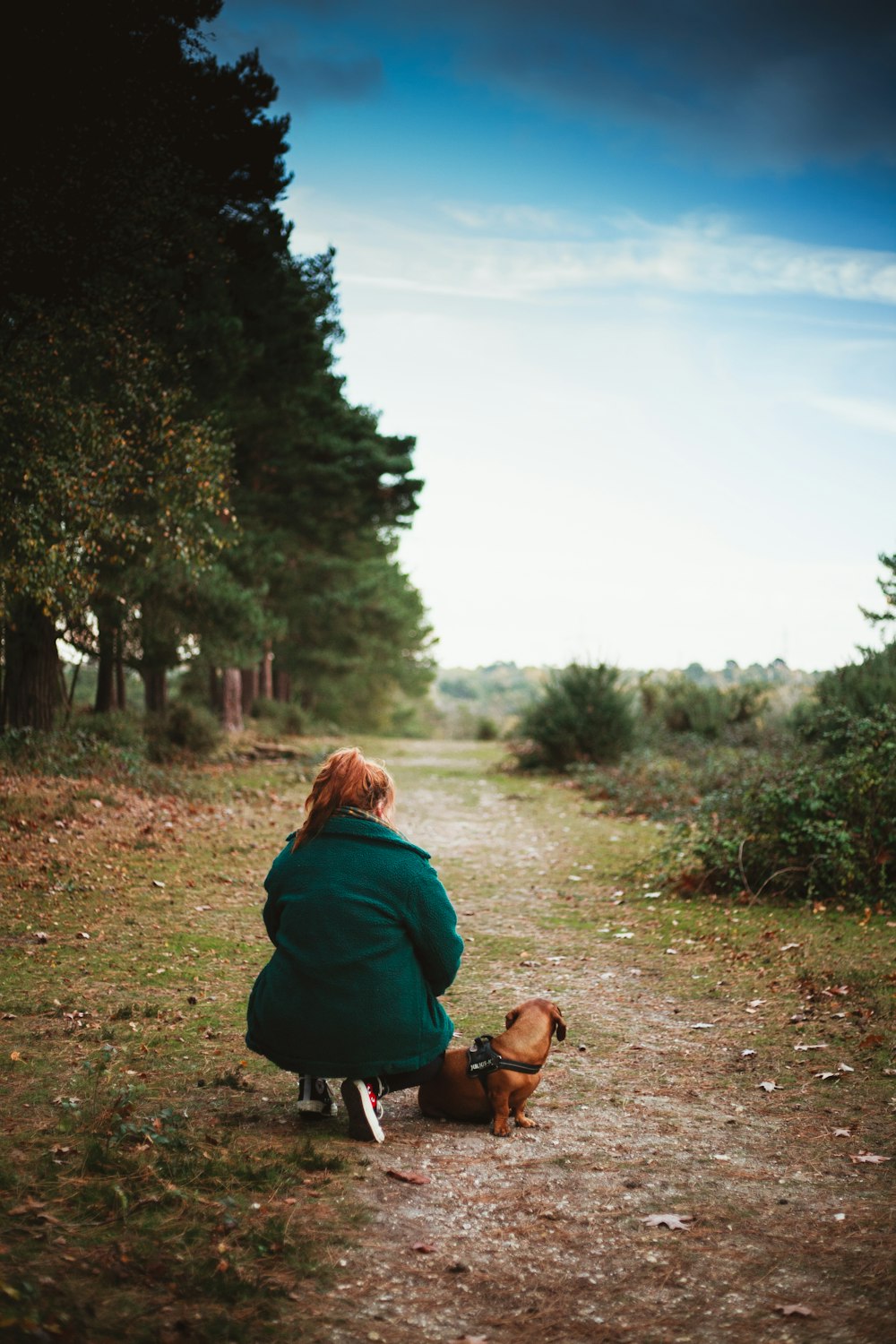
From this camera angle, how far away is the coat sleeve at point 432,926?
3.71 metres

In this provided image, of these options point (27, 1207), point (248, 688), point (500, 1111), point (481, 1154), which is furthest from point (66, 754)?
point (248, 688)

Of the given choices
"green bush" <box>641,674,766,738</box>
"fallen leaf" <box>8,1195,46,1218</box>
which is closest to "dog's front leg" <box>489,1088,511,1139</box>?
"fallen leaf" <box>8,1195,46,1218</box>

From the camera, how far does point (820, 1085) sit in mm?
4469

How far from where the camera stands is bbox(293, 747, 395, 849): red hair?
3.79 metres

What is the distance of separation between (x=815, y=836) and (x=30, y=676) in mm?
10947

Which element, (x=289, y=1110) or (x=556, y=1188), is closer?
(x=556, y=1188)

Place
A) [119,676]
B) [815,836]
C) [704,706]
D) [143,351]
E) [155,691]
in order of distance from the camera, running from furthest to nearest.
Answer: [704,706] < [155,691] < [119,676] < [143,351] < [815,836]

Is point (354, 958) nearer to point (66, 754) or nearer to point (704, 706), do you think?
Answer: point (66, 754)

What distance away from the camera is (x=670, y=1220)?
3.10 m

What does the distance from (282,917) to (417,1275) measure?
1401 millimetres

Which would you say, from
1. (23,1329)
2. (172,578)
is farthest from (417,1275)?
(172,578)

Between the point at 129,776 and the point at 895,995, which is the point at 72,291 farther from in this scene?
the point at 895,995

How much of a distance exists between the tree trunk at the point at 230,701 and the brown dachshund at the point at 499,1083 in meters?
17.4

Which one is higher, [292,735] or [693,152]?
[693,152]
